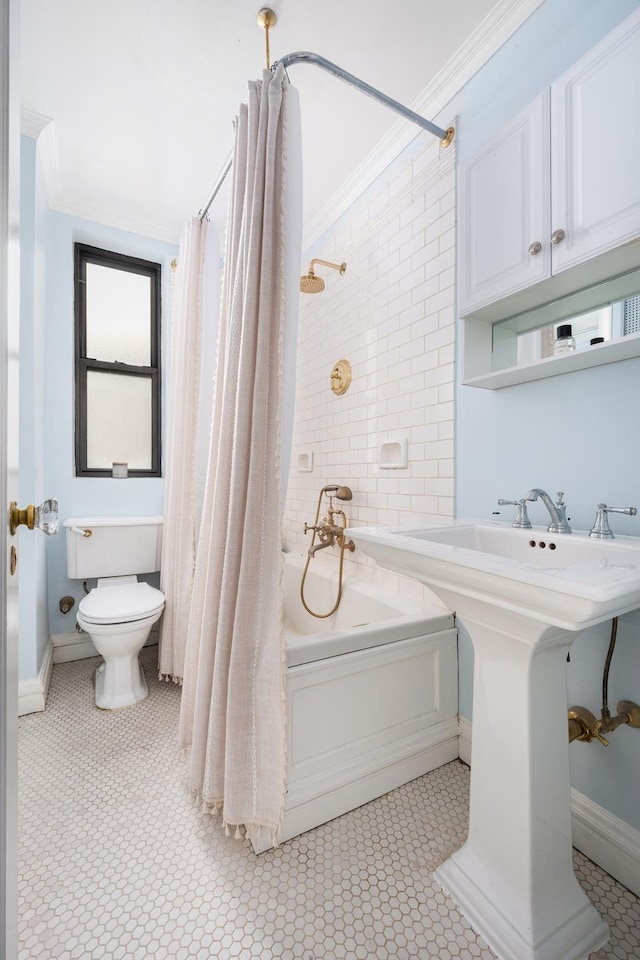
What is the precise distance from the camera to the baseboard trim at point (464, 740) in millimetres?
1624

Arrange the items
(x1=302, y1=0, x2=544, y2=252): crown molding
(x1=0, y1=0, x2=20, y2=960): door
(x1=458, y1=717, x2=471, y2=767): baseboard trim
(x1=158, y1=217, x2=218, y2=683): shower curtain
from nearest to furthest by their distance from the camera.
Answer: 1. (x1=0, y1=0, x2=20, y2=960): door
2. (x1=302, y1=0, x2=544, y2=252): crown molding
3. (x1=458, y1=717, x2=471, y2=767): baseboard trim
4. (x1=158, y1=217, x2=218, y2=683): shower curtain

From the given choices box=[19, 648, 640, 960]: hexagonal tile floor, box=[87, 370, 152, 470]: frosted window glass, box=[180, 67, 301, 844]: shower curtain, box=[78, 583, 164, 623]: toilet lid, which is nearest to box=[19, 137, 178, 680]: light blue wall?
box=[87, 370, 152, 470]: frosted window glass

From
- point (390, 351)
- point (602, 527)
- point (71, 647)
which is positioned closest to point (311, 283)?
point (390, 351)

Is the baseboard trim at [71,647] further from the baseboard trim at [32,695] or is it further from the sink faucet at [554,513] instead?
the sink faucet at [554,513]

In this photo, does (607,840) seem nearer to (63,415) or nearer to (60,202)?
(63,415)

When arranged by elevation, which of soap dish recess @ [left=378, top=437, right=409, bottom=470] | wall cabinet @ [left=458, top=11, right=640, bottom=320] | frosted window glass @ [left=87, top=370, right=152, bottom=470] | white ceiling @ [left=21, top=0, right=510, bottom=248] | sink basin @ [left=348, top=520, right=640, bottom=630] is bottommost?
sink basin @ [left=348, top=520, right=640, bottom=630]

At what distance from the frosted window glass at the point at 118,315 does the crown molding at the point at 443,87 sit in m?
1.37

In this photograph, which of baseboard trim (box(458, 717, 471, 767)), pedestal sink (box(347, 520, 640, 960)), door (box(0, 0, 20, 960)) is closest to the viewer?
door (box(0, 0, 20, 960))

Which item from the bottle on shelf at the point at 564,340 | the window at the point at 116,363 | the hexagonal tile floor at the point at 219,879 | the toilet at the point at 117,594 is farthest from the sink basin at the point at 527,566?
the window at the point at 116,363

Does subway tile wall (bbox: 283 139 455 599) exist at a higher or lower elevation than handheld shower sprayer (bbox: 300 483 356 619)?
higher

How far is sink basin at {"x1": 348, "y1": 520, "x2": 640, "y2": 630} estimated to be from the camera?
0.68 metres

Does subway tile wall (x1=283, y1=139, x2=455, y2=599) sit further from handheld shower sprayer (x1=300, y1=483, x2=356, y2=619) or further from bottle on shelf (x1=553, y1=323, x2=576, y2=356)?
bottle on shelf (x1=553, y1=323, x2=576, y2=356)

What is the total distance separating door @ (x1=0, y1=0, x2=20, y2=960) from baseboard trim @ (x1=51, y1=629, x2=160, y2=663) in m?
2.09

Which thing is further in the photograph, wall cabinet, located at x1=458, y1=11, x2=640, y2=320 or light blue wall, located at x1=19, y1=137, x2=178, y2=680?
light blue wall, located at x1=19, y1=137, x2=178, y2=680
